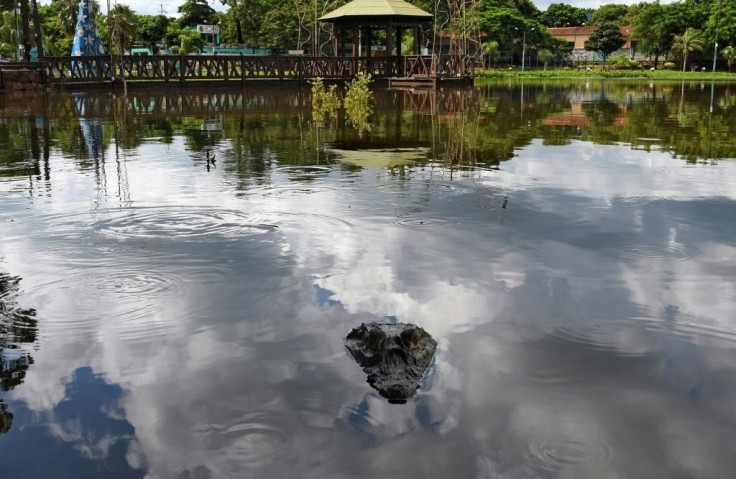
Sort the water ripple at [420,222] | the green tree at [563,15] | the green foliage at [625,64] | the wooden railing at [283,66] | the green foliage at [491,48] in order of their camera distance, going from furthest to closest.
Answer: the green tree at [563,15]
the green foliage at [625,64]
the green foliage at [491,48]
the wooden railing at [283,66]
the water ripple at [420,222]

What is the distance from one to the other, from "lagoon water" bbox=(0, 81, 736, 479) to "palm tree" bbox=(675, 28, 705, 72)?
69.3 metres

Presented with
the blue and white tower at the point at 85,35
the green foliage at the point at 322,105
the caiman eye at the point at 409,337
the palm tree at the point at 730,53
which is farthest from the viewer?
the palm tree at the point at 730,53

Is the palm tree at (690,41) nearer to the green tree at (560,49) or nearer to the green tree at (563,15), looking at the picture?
the green tree at (560,49)

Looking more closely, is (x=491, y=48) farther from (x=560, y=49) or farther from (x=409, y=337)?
(x=409, y=337)

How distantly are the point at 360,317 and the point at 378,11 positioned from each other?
100 feet

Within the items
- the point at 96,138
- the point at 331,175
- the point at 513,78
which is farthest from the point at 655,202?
the point at 513,78

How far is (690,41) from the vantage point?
72.7 metres

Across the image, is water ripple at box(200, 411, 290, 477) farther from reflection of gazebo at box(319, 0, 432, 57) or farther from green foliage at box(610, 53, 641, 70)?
green foliage at box(610, 53, 641, 70)

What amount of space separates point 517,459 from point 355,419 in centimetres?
82

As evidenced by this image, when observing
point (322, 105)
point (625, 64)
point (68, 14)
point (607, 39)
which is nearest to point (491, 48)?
point (625, 64)

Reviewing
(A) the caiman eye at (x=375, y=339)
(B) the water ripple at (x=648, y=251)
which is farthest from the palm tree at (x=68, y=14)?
(A) the caiman eye at (x=375, y=339)

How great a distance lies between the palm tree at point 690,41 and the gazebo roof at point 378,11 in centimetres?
4762

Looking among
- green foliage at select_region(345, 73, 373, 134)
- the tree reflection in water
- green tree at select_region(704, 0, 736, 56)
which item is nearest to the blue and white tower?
green foliage at select_region(345, 73, 373, 134)

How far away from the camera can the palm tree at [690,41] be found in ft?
237
